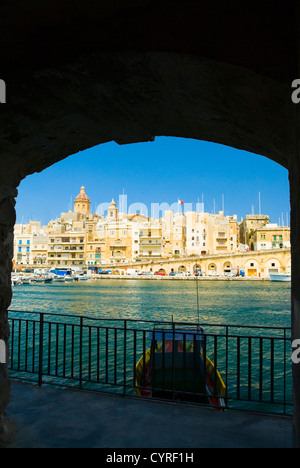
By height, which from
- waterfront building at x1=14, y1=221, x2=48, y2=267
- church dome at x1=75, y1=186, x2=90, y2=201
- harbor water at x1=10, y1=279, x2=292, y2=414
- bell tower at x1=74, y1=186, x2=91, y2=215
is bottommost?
harbor water at x1=10, y1=279, x2=292, y2=414

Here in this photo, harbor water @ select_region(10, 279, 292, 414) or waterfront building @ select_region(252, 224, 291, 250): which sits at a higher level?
waterfront building @ select_region(252, 224, 291, 250)

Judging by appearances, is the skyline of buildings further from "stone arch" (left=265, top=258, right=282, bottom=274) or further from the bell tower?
the bell tower

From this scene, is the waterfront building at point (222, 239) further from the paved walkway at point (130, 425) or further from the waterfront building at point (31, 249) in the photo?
the paved walkway at point (130, 425)

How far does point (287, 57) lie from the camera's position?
232 cm

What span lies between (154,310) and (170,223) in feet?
217

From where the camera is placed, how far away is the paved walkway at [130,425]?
3.40 m

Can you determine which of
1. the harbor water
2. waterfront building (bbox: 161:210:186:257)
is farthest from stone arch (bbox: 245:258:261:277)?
the harbor water

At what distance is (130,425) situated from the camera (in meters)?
3.79

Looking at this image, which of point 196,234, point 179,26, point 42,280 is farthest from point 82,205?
point 179,26

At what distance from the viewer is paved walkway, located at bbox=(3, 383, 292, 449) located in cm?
340

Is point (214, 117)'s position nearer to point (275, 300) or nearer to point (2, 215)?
point (2, 215)

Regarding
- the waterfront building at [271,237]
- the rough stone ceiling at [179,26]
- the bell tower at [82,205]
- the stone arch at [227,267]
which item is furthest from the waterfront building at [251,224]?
the rough stone ceiling at [179,26]
